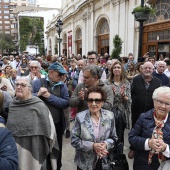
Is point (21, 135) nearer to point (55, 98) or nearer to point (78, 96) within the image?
point (55, 98)

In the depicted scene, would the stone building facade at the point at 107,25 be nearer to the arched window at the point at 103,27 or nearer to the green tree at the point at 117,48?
the arched window at the point at 103,27

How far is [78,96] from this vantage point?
282cm

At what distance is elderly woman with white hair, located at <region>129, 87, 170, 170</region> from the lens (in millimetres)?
2070

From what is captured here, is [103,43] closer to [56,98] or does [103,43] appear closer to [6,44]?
[56,98]

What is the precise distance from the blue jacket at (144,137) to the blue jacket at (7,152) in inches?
52.3

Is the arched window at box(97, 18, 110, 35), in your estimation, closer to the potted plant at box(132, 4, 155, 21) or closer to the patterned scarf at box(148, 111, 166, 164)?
the potted plant at box(132, 4, 155, 21)

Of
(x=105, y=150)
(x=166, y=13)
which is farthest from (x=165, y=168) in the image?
(x=166, y=13)

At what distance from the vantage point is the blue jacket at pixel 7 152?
4.50 feet

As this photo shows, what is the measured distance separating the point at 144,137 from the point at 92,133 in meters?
0.58

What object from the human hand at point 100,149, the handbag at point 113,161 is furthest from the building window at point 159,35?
the human hand at point 100,149

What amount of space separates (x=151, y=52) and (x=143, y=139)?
10813 millimetres

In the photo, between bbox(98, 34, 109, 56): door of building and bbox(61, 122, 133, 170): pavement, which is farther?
bbox(98, 34, 109, 56): door of building

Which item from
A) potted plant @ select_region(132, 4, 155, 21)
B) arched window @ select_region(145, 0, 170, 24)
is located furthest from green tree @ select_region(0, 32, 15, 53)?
potted plant @ select_region(132, 4, 155, 21)

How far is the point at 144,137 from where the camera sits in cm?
221
